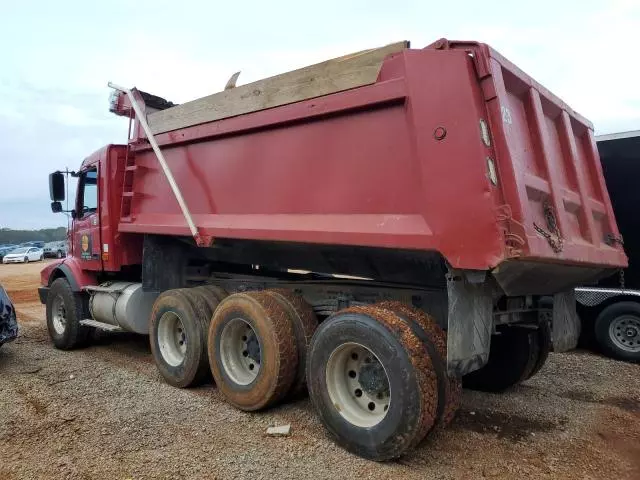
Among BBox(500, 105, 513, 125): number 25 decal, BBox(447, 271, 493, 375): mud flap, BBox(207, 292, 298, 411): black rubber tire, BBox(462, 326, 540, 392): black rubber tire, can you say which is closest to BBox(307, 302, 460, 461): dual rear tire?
BBox(447, 271, 493, 375): mud flap

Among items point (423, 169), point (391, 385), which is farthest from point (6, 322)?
point (423, 169)

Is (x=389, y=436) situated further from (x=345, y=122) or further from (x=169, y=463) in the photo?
(x=345, y=122)

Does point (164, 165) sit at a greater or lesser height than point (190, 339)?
greater

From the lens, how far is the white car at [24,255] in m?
34.2

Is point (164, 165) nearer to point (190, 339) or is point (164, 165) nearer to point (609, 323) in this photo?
point (190, 339)

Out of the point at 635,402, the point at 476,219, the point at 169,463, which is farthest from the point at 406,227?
the point at 635,402

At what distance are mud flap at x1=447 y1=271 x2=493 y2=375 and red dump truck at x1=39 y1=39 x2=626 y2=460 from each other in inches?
0.5

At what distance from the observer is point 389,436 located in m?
3.42

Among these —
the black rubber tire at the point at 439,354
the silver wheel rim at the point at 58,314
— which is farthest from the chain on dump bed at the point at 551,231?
the silver wheel rim at the point at 58,314

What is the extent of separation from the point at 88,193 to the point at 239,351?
3.90 meters

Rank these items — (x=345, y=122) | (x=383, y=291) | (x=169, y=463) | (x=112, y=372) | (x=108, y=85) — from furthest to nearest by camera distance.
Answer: (x=108, y=85)
(x=112, y=372)
(x=383, y=291)
(x=345, y=122)
(x=169, y=463)

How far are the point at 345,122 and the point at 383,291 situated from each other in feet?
4.70

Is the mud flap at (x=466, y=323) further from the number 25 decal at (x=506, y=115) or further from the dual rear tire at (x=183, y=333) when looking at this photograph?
the dual rear tire at (x=183, y=333)

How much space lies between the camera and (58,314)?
757 centimetres
